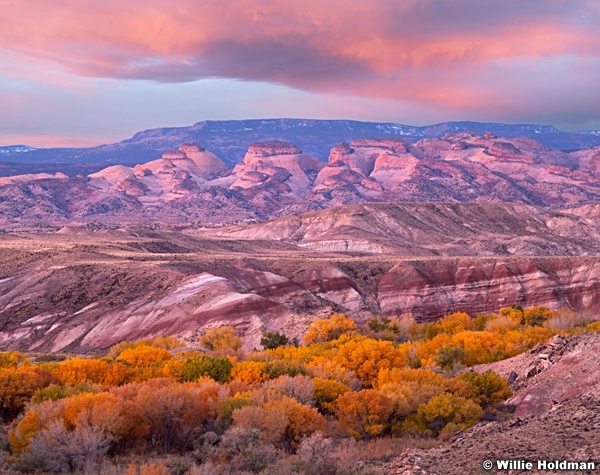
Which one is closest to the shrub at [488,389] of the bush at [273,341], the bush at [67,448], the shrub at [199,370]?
the shrub at [199,370]

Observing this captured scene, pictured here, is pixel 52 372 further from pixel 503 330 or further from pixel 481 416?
pixel 503 330

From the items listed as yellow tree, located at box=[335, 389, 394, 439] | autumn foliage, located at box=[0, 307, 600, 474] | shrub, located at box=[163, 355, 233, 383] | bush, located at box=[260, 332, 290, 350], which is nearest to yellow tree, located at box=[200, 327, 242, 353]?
Result: bush, located at box=[260, 332, 290, 350]

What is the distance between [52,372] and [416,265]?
63.1 m

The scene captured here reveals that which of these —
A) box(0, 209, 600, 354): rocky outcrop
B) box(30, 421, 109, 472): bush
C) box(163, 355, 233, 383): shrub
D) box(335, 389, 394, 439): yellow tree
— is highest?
box(30, 421, 109, 472): bush

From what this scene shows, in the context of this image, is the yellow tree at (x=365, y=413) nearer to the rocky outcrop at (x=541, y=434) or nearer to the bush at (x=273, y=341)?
the rocky outcrop at (x=541, y=434)

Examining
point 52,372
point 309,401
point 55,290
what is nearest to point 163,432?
point 309,401

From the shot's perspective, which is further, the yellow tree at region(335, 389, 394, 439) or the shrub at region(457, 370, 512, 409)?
the shrub at region(457, 370, 512, 409)

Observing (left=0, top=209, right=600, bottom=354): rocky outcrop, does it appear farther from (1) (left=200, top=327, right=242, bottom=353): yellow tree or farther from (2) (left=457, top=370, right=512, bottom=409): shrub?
(2) (left=457, top=370, right=512, bottom=409): shrub

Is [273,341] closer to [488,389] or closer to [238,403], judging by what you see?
[488,389]

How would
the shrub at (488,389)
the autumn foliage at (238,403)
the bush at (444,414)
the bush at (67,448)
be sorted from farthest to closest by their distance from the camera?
the shrub at (488,389) → the bush at (444,414) → the autumn foliage at (238,403) → the bush at (67,448)

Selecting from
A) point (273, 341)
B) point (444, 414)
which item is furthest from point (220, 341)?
point (444, 414)

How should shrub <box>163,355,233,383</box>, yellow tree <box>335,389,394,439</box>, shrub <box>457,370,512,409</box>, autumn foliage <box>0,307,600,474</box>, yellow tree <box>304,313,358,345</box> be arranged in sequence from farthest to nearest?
yellow tree <box>304,313,358,345</box>, shrub <box>163,355,233,383</box>, shrub <box>457,370,512,409</box>, yellow tree <box>335,389,394,439</box>, autumn foliage <box>0,307,600,474</box>

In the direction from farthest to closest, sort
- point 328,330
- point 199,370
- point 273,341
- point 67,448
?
point 328,330 < point 273,341 < point 199,370 < point 67,448

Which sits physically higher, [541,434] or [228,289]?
[541,434]
